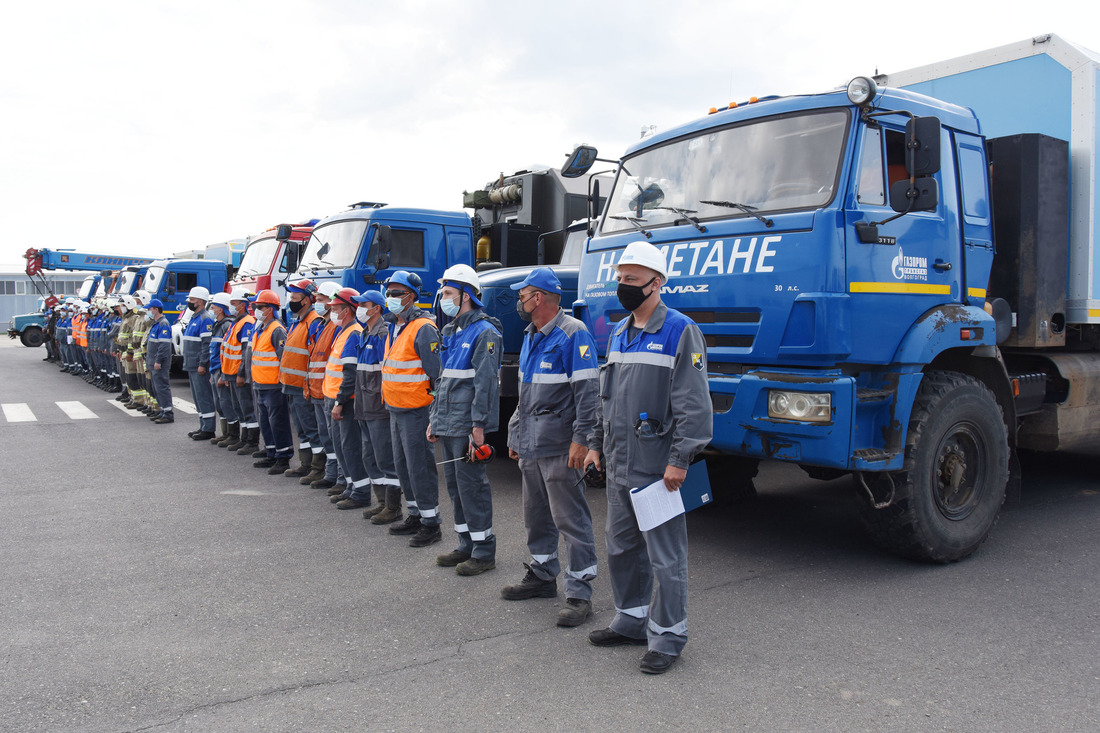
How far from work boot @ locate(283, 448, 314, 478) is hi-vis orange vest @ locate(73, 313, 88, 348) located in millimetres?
13712

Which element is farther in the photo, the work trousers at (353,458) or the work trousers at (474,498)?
the work trousers at (353,458)

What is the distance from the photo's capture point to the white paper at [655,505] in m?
3.80

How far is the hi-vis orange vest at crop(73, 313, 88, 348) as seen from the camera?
64.3 feet

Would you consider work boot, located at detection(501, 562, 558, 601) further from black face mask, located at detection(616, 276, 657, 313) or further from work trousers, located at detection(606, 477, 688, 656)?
black face mask, located at detection(616, 276, 657, 313)

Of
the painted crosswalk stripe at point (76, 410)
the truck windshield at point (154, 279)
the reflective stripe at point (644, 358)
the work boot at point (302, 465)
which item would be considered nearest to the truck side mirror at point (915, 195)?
the reflective stripe at point (644, 358)

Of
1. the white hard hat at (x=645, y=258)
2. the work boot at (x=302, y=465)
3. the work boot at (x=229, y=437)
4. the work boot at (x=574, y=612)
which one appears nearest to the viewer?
the white hard hat at (x=645, y=258)

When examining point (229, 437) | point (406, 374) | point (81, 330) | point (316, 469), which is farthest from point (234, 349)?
point (81, 330)

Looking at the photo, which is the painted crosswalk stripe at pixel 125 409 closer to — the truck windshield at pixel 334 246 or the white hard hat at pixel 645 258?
the truck windshield at pixel 334 246

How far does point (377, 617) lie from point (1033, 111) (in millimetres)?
6133

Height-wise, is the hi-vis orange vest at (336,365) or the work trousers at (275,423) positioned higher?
the hi-vis orange vest at (336,365)

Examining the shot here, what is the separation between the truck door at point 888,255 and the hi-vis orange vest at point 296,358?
5604 mm

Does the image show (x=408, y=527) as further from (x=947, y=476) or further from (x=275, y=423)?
(x=947, y=476)

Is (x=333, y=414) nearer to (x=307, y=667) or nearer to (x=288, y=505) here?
(x=288, y=505)

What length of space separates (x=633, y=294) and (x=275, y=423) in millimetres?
6230
